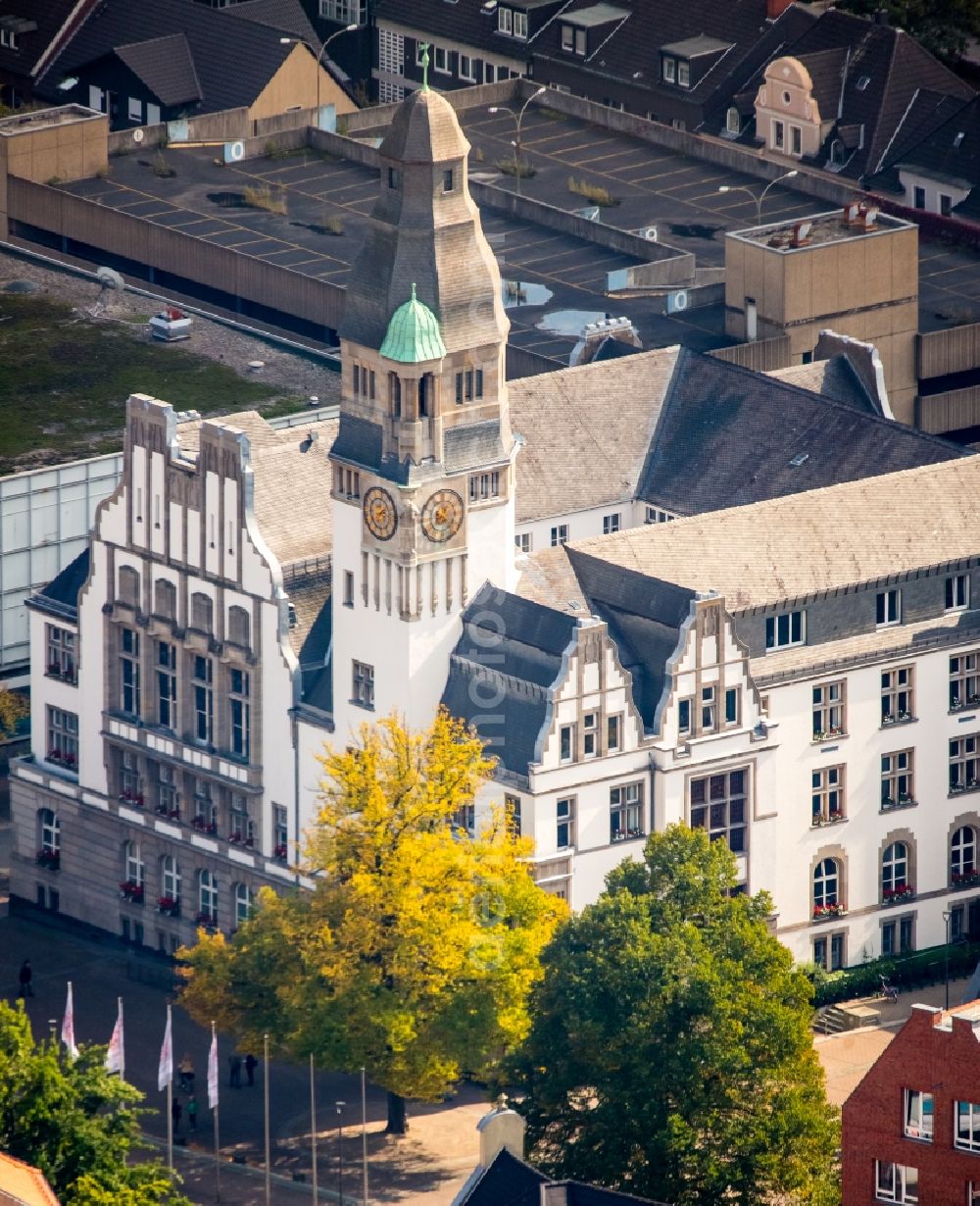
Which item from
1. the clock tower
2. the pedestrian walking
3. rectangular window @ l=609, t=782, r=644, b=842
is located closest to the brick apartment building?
rectangular window @ l=609, t=782, r=644, b=842

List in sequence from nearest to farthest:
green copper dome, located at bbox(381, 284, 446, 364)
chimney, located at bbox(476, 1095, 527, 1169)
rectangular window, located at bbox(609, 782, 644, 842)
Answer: chimney, located at bbox(476, 1095, 527, 1169), green copper dome, located at bbox(381, 284, 446, 364), rectangular window, located at bbox(609, 782, 644, 842)

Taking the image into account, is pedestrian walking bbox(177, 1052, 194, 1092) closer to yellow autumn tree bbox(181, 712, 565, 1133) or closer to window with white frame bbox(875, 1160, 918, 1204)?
yellow autumn tree bbox(181, 712, 565, 1133)

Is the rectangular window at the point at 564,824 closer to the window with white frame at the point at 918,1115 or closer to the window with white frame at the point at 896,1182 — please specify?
the window with white frame at the point at 896,1182

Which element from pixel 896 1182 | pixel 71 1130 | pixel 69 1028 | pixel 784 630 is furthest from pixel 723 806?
pixel 71 1130

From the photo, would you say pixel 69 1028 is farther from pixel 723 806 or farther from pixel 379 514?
pixel 723 806

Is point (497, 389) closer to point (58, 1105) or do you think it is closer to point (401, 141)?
point (401, 141)

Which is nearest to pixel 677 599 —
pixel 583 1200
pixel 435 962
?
pixel 435 962
